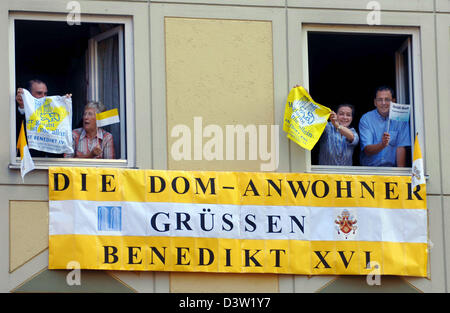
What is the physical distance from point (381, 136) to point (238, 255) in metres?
2.48

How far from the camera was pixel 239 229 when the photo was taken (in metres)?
17.0

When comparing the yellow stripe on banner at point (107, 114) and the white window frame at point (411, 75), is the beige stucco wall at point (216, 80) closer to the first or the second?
the white window frame at point (411, 75)

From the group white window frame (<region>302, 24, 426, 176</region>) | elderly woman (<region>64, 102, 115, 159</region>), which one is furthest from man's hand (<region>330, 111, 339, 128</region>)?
elderly woman (<region>64, 102, 115, 159</region>)

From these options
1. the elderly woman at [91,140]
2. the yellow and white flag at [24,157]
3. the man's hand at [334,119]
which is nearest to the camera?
the yellow and white flag at [24,157]

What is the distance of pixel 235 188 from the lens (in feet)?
55.9

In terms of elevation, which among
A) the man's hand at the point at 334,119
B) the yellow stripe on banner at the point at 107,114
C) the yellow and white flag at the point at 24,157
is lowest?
the yellow and white flag at the point at 24,157

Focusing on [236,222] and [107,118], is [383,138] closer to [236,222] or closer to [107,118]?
[236,222]

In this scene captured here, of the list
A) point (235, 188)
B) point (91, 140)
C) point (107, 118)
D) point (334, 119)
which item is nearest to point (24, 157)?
point (91, 140)

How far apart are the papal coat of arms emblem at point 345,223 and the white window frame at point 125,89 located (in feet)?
8.23

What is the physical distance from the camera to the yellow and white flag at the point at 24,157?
1652 centimetres

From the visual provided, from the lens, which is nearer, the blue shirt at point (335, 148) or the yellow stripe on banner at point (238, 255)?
the yellow stripe on banner at point (238, 255)

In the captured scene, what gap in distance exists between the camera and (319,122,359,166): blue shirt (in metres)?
17.8

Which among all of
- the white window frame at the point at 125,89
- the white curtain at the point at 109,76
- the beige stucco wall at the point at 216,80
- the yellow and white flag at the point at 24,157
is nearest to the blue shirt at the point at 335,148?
the beige stucco wall at the point at 216,80
